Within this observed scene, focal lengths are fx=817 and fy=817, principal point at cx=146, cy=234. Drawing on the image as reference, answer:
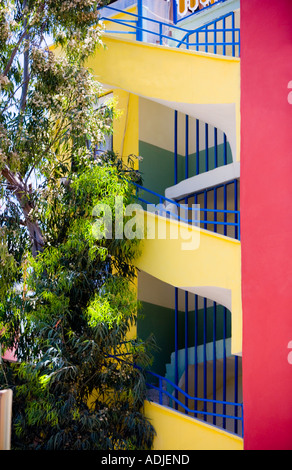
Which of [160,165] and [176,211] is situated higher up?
[160,165]

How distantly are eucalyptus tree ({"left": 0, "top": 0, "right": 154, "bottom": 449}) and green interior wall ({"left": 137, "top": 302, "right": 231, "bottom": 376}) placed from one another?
121 centimetres

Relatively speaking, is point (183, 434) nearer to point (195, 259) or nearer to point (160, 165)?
point (195, 259)

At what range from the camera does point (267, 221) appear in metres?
10.8

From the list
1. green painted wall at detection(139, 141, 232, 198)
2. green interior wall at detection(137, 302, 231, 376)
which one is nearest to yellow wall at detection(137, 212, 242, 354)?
green interior wall at detection(137, 302, 231, 376)

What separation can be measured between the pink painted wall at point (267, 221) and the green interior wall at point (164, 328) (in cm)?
256

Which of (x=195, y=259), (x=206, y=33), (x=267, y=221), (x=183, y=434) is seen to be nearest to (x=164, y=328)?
(x=195, y=259)

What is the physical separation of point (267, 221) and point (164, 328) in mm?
3380

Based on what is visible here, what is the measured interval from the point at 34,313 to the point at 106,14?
19.0 ft

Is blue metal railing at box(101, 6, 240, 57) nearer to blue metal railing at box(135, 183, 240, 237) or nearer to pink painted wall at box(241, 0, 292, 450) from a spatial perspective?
pink painted wall at box(241, 0, 292, 450)

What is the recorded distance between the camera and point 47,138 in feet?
38.1

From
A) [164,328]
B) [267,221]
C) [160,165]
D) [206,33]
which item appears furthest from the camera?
[160,165]

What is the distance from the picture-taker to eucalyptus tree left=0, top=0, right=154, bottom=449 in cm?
1091

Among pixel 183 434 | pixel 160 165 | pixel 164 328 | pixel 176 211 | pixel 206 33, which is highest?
pixel 206 33

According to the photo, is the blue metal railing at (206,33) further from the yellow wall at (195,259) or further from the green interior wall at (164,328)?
the green interior wall at (164,328)
